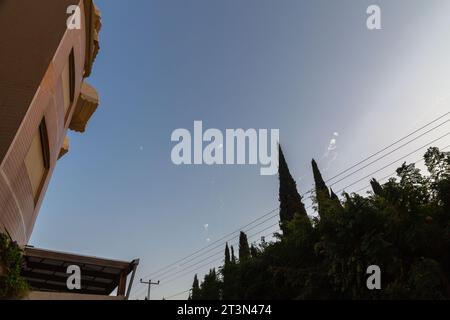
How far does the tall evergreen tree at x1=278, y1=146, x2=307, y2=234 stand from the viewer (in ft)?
90.1

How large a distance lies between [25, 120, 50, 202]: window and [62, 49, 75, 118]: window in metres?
2.32

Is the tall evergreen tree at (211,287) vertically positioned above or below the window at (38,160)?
below

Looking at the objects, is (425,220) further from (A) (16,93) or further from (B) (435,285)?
(A) (16,93)

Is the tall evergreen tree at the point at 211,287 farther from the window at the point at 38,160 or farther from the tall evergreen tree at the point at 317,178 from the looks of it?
the window at the point at 38,160

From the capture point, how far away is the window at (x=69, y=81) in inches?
457

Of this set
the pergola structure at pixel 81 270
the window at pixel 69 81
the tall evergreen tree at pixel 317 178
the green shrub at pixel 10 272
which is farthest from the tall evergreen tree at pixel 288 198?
the green shrub at pixel 10 272

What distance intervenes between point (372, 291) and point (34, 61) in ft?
48.2

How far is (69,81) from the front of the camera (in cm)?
1255

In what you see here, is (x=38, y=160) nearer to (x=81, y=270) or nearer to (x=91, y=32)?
(x=81, y=270)

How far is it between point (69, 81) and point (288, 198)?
20766 millimetres

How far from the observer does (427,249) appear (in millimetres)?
12492

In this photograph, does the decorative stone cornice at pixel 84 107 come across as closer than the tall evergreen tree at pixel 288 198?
Yes

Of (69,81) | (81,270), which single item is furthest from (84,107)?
(81,270)

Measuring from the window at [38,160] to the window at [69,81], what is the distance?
2.32 metres
